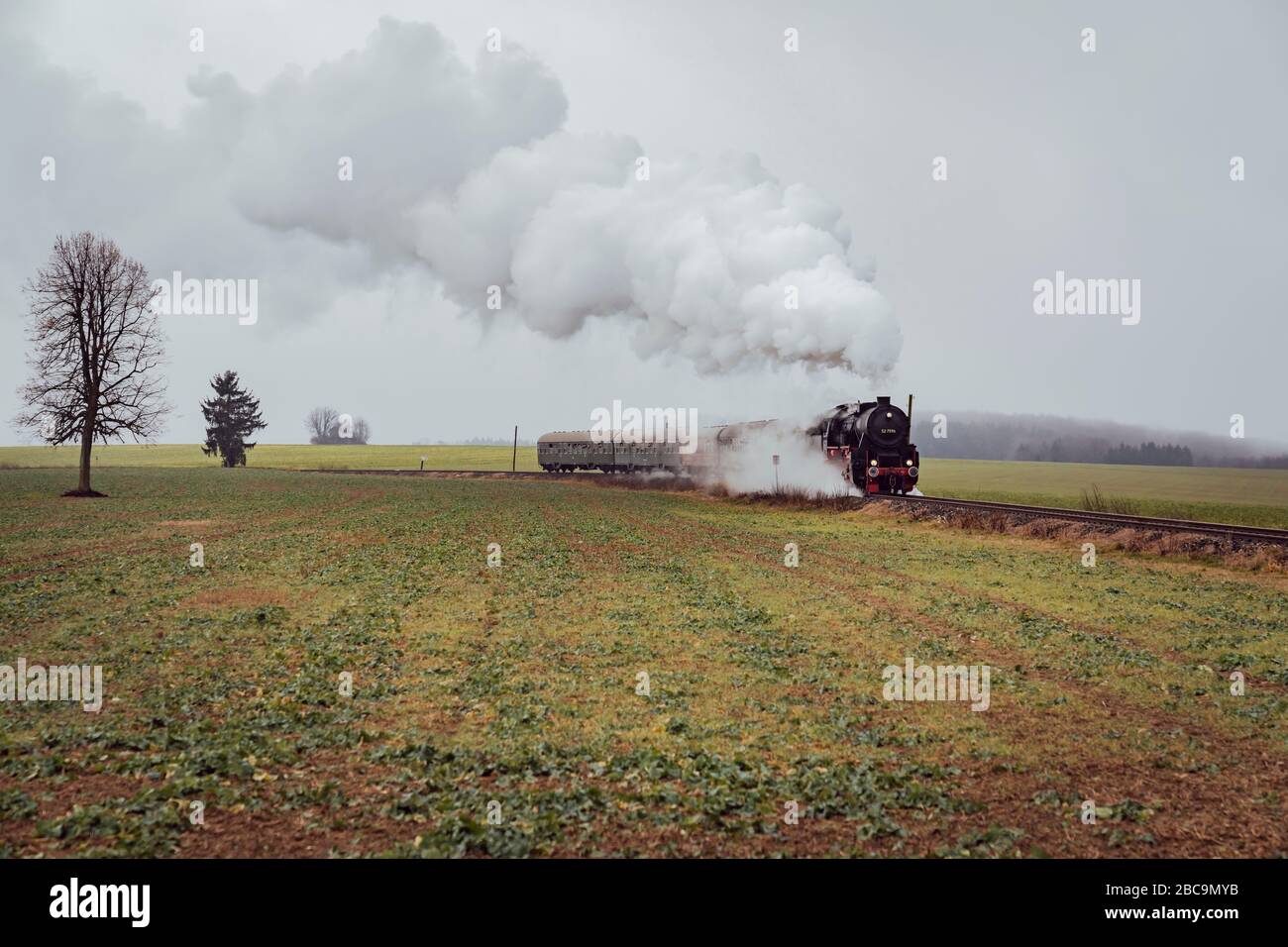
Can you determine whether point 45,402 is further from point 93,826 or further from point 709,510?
point 93,826

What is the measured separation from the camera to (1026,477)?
100 m

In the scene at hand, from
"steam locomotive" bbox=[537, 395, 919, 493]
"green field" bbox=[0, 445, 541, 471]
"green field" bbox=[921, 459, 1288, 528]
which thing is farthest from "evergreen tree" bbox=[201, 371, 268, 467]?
"green field" bbox=[921, 459, 1288, 528]

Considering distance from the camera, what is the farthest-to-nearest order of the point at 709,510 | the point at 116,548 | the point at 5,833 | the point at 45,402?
1. the point at 45,402
2. the point at 709,510
3. the point at 116,548
4. the point at 5,833

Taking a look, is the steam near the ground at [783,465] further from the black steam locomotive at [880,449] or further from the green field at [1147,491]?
the green field at [1147,491]

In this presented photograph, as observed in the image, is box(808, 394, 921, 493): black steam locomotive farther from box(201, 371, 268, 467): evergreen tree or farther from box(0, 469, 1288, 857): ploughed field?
box(201, 371, 268, 467): evergreen tree

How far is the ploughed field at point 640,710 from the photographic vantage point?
7.91 metres

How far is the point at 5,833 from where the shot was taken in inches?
301

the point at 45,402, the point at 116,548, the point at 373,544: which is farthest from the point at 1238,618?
the point at 45,402

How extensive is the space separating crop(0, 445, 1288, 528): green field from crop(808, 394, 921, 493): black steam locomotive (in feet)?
34.1

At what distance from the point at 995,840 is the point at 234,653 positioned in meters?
12.2

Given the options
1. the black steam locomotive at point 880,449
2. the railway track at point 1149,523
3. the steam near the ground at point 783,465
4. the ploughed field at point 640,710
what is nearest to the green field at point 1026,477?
the railway track at point 1149,523

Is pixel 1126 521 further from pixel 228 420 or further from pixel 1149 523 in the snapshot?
pixel 228 420

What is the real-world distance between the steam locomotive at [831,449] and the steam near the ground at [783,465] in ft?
1.28

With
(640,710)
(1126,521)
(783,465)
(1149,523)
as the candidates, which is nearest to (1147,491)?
(783,465)
